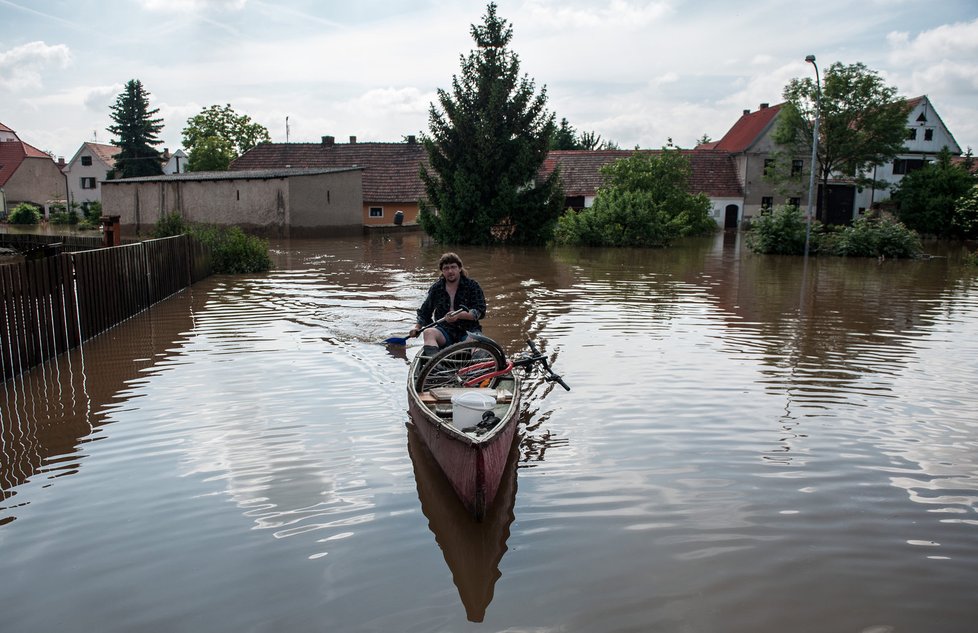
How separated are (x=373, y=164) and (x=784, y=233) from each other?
3102cm

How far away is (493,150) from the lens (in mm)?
35875

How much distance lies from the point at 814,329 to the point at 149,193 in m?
39.7

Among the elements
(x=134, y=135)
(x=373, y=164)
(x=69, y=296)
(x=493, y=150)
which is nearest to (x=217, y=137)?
(x=134, y=135)

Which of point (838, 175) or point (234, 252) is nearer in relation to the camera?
point (234, 252)

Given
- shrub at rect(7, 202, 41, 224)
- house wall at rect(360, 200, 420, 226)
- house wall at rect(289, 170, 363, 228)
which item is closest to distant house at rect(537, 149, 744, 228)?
house wall at rect(360, 200, 420, 226)

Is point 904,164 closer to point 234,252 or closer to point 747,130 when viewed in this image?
point 747,130

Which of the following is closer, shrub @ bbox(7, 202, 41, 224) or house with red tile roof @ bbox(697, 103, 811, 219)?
house with red tile roof @ bbox(697, 103, 811, 219)

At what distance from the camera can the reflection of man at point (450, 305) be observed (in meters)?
9.58

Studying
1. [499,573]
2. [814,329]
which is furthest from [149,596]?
[814,329]

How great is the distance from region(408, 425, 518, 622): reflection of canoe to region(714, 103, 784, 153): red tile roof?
54.4 meters

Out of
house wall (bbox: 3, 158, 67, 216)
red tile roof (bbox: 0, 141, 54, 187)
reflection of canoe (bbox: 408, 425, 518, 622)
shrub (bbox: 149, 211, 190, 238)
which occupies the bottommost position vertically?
reflection of canoe (bbox: 408, 425, 518, 622)

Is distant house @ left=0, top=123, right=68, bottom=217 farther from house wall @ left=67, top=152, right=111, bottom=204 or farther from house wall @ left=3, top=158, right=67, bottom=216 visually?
house wall @ left=67, top=152, right=111, bottom=204

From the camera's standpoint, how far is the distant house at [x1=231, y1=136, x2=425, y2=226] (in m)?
50.6

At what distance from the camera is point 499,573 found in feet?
16.9
